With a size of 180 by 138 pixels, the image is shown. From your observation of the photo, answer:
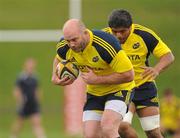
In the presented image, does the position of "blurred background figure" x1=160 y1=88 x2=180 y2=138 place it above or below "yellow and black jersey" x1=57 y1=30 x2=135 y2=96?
below

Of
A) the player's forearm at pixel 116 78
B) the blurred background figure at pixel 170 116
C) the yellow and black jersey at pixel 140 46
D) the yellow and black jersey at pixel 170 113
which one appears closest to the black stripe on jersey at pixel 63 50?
the player's forearm at pixel 116 78

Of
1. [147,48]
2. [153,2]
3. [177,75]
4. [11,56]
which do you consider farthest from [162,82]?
[147,48]

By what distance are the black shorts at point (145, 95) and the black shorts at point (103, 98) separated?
0.70m

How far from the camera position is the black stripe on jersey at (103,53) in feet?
34.7

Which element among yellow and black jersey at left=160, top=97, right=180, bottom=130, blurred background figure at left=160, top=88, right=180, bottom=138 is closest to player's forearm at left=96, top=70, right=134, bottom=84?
blurred background figure at left=160, top=88, right=180, bottom=138

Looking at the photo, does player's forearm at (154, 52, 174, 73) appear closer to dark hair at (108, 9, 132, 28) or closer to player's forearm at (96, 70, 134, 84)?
dark hair at (108, 9, 132, 28)

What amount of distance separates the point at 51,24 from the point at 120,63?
A: 21013mm

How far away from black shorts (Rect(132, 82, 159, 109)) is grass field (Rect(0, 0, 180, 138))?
1720 cm

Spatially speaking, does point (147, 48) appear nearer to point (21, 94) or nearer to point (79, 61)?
point (79, 61)

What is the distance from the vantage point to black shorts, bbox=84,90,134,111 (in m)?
10.9

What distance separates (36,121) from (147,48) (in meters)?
10.9

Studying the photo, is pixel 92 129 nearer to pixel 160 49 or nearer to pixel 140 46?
pixel 140 46

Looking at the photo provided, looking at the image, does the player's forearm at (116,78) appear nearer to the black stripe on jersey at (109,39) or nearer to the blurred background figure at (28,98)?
the black stripe on jersey at (109,39)

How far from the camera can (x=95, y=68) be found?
10758 mm
